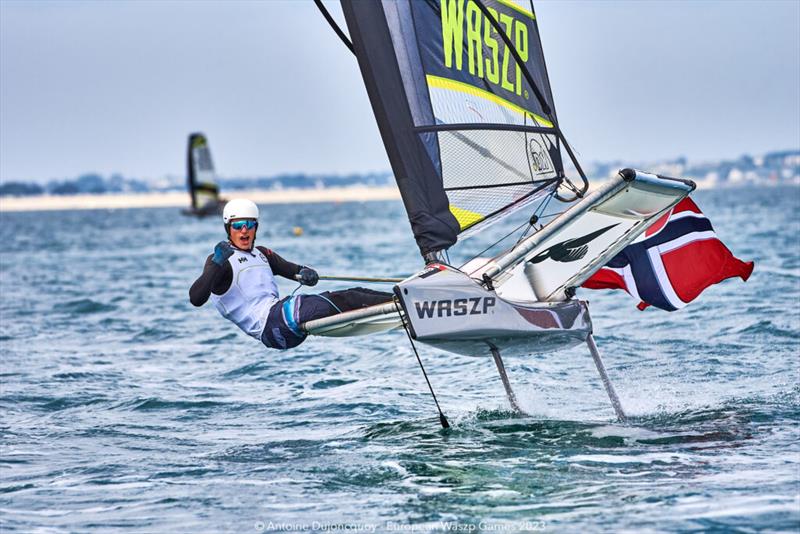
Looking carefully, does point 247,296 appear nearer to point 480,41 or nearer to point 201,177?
point 480,41

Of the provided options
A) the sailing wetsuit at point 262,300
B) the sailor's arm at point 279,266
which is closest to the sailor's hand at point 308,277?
the sailor's arm at point 279,266

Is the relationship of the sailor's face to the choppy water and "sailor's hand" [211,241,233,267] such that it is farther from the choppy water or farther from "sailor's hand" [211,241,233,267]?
the choppy water

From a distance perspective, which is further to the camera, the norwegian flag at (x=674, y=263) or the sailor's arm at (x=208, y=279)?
the norwegian flag at (x=674, y=263)

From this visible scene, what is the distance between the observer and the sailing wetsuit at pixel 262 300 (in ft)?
21.4

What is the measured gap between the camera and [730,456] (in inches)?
240

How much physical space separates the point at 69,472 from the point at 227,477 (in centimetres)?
102

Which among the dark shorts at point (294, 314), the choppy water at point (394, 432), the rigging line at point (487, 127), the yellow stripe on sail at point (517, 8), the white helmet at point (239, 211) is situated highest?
the yellow stripe on sail at point (517, 8)

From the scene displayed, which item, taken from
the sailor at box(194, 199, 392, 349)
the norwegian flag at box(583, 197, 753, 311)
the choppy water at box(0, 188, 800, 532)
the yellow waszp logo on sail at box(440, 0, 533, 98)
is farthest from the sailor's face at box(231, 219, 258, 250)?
the norwegian flag at box(583, 197, 753, 311)

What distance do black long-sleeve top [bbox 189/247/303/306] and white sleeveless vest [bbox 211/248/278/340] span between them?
0.14ft

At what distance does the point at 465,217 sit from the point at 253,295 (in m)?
1.40

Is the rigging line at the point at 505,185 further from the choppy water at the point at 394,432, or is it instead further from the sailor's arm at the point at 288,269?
the choppy water at the point at 394,432

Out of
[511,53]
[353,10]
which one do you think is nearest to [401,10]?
[353,10]

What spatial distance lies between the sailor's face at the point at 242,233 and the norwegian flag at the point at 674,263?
8.91 ft

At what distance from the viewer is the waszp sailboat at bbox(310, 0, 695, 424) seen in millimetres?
6219
